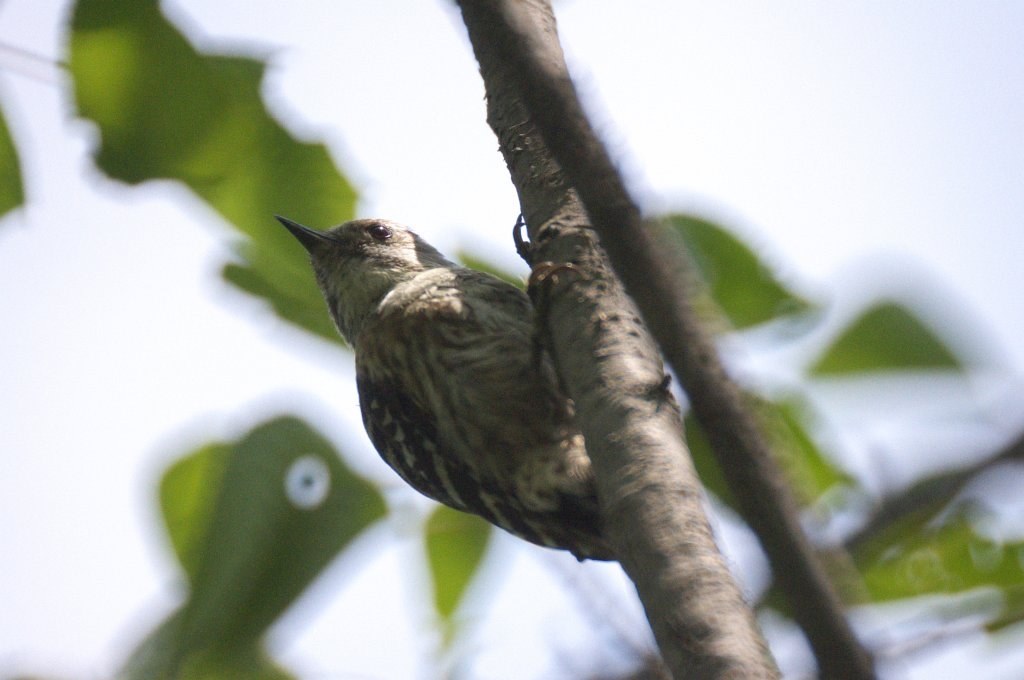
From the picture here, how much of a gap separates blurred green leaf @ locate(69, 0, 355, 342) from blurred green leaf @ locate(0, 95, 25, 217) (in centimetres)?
27

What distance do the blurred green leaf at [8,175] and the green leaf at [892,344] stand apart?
6.41 feet

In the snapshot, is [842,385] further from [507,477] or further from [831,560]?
[831,560]

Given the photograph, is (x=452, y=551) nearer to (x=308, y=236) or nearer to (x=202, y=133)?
(x=308, y=236)

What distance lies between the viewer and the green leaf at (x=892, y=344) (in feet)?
8.31

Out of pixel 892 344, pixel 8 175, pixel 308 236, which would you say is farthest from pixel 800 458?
pixel 308 236

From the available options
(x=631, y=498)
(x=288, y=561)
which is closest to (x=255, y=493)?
(x=288, y=561)

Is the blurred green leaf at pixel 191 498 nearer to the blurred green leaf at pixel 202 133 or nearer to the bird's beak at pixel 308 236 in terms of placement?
the blurred green leaf at pixel 202 133

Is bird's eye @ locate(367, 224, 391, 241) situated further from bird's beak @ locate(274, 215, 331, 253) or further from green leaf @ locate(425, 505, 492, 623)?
green leaf @ locate(425, 505, 492, 623)

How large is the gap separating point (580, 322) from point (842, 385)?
1.01 meters

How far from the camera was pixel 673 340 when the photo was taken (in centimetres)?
113

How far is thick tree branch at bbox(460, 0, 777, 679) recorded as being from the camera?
1.40 metres

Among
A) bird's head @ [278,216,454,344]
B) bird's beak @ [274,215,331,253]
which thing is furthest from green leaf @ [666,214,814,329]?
bird's head @ [278,216,454,344]

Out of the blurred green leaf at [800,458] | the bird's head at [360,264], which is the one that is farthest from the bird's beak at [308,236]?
the blurred green leaf at [800,458]

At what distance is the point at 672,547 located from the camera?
1539 millimetres
